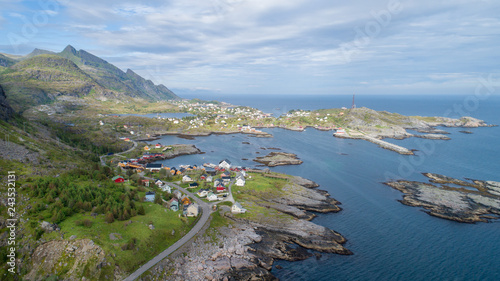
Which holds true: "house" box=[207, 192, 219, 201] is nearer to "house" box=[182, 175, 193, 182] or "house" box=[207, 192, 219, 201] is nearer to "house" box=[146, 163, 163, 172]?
"house" box=[182, 175, 193, 182]

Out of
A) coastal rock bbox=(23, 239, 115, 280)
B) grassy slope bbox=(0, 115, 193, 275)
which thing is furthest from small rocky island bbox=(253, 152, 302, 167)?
coastal rock bbox=(23, 239, 115, 280)

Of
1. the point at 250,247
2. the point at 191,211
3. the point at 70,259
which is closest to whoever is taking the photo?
the point at 70,259

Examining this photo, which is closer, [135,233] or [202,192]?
[135,233]

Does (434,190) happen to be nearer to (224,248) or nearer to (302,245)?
(302,245)

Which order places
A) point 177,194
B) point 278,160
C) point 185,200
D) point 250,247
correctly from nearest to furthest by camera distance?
point 250,247
point 185,200
point 177,194
point 278,160

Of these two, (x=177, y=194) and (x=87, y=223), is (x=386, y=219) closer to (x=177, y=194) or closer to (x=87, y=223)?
(x=177, y=194)

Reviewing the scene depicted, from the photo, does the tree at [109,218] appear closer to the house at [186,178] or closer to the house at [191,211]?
the house at [191,211]

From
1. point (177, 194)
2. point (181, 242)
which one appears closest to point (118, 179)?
point (177, 194)
